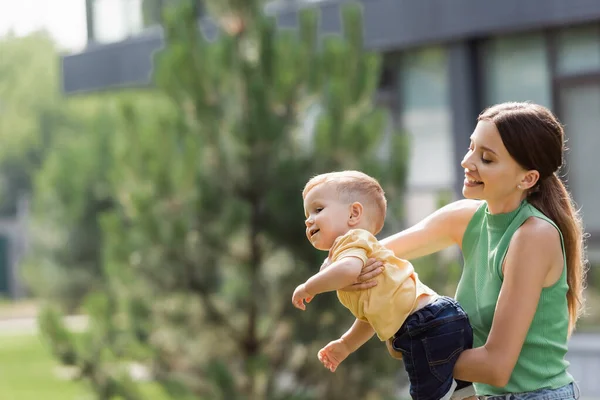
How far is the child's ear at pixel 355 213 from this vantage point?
1.90 m

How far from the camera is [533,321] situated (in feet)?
6.16

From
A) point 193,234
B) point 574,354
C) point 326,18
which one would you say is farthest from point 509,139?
point 326,18

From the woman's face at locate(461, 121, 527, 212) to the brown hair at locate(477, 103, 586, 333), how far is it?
13 millimetres

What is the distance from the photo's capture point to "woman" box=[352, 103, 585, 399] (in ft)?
5.90

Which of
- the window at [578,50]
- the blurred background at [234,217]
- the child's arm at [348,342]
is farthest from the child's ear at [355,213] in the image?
the window at [578,50]

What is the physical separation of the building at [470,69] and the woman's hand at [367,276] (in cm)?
643

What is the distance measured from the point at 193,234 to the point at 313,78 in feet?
4.28

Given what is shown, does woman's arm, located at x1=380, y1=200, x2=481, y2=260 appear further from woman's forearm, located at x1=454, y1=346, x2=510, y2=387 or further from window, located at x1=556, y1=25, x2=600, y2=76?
window, located at x1=556, y1=25, x2=600, y2=76

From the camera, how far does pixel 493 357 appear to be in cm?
180

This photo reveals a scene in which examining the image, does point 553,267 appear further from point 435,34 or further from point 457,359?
point 435,34

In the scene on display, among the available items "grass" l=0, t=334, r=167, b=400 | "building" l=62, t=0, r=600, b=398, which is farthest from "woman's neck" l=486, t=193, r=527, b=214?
"grass" l=0, t=334, r=167, b=400

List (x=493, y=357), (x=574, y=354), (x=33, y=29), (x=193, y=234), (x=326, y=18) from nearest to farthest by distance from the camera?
(x=493, y=357)
(x=193, y=234)
(x=574, y=354)
(x=326, y=18)
(x=33, y=29)

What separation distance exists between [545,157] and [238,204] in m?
5.02

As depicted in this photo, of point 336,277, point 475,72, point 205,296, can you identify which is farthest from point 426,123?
point 336,277
